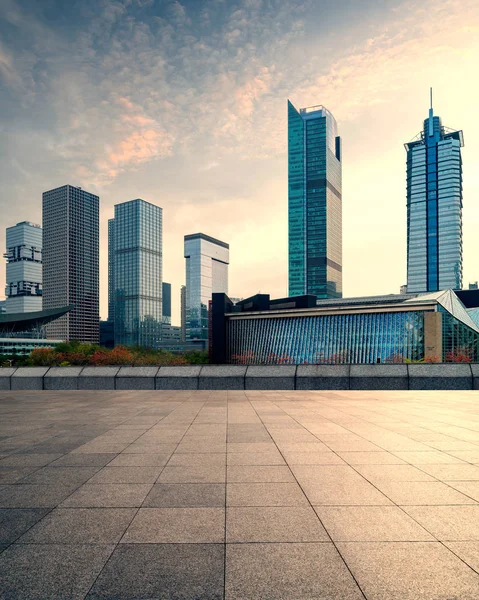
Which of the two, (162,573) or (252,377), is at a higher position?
(162,573)

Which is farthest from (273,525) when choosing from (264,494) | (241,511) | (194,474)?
(194,474)

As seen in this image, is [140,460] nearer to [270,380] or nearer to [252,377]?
[252,377]

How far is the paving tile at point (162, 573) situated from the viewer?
12.3 ft

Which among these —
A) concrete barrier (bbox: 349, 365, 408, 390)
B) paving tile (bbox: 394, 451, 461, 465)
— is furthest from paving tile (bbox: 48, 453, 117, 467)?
concrete barrier (bbox: 349, 365, 408, 390)

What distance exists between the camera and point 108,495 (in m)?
6.30

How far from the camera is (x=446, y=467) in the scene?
766 cm

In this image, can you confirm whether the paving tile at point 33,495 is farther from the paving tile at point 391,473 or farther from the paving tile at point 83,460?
the paving tile at point 391,473

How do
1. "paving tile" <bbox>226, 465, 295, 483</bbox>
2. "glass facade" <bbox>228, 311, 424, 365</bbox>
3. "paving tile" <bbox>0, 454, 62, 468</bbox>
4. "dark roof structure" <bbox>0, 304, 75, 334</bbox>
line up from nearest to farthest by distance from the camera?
"paving tile" <bbox>226, 465, 295, 483</bbox> → "paving tile" <bbox>0, 454, 62, 468</bbox> → "glass facade" <bbox>228, 311, 424, 365</bbox> → "dark roof structure" <bbox>0, 304, 75, 334</bbox>

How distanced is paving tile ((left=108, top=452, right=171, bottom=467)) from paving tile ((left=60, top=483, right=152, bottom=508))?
3.77 feet

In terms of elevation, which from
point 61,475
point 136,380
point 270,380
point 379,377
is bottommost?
point 136,380

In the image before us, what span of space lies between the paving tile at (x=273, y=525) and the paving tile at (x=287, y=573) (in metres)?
0.18

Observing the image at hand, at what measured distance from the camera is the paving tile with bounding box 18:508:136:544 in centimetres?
486

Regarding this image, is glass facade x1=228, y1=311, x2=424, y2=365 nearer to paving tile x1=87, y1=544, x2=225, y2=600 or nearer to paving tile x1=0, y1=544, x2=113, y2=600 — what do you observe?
paving tile x1=87, y1=544, x2=225, y2=600

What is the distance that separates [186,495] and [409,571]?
3264 millimetres
